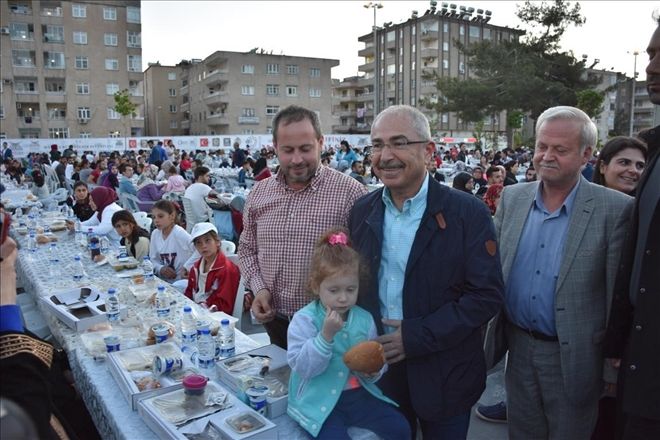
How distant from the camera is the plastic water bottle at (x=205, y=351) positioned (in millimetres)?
2389

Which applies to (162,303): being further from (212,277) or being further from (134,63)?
(134,63)

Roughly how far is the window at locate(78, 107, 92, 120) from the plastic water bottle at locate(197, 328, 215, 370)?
177ft

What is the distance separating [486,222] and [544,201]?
1.99 ft

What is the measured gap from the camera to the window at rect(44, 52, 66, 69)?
48.1 m

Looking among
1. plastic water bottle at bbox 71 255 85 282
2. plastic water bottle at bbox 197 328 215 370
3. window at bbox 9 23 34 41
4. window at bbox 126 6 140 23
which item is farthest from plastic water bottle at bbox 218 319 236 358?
window at bbox 126 6 140 23

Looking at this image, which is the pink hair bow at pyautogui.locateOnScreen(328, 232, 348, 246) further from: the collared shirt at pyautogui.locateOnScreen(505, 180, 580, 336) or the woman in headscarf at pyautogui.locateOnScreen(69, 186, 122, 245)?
the woman in headscarf at pyautogui.locateOnScreen(69, 186, 122, 245)

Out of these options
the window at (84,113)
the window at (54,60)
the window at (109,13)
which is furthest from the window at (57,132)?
the window at (109,13)

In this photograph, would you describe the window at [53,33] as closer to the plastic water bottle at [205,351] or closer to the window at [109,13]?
the window at [109,13]

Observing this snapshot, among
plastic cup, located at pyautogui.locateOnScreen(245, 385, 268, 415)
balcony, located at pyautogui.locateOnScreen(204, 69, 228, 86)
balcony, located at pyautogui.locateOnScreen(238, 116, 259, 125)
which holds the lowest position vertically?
plastic cup, located at pyautogui.locateOnScreen(245, 385, 268, 415)

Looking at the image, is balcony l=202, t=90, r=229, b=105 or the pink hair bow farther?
balcony l=202, t=90, r=229, b=105

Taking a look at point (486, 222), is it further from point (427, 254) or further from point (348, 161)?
point (348, 161)

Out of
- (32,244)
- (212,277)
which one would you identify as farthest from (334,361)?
(32,244)

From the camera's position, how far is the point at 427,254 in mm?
1962

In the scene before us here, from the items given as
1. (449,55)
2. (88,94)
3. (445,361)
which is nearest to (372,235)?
(445,361)
